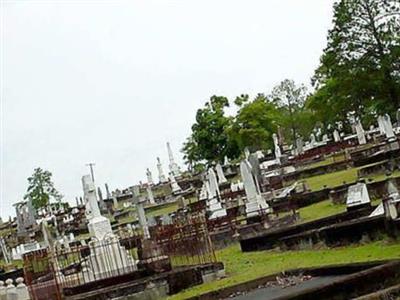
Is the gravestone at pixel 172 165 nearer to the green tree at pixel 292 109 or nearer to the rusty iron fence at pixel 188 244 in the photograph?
the green tree at pixel 292 109

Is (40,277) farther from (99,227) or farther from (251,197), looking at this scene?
(251,197)

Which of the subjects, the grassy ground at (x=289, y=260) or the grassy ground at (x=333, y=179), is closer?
the grassy ground at (x=289, y=260)

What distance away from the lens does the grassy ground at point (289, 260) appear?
579 inches

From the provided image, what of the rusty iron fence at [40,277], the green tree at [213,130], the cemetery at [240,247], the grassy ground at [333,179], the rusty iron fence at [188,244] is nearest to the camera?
the cemetery at [240,247]

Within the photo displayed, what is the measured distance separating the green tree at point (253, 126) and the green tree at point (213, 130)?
212cm

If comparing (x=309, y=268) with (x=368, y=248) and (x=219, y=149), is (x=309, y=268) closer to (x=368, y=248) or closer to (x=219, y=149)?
(x=368, y=248)

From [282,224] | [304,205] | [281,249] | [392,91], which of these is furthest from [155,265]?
[392,91]

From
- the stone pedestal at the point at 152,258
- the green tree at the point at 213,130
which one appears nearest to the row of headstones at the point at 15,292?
the stone pedestal at the point at 152,258

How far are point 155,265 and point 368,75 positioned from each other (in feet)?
119

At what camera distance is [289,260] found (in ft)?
55.0

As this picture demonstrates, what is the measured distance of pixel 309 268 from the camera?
13984mm

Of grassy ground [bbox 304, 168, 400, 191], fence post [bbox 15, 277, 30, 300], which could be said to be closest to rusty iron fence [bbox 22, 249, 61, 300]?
fence post [bbox 15, 277, 30, 300]

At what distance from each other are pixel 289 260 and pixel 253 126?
5266 cm

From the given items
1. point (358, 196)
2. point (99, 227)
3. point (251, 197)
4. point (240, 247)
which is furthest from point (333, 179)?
point (99, 227)
